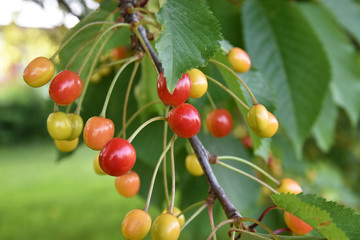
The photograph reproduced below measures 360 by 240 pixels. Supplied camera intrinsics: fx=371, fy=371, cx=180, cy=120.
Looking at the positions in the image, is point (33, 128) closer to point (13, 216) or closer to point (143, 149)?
point (13, 216)

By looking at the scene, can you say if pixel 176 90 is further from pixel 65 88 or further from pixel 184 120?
pixel 65 88

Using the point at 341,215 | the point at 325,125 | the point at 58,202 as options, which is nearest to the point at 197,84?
the point at 341,215

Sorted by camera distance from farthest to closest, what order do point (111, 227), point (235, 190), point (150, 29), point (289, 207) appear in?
point (111, 227)
point (235, 190)
point (150, 29)
point (289, 207)

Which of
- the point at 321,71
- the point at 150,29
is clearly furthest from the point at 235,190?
the point at 150,29

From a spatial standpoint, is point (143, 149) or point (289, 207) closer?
point (289, 207)

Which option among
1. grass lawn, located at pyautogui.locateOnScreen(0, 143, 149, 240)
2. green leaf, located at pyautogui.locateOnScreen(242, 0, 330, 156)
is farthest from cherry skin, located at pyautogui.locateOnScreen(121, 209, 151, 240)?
grass lawn, located at pyautogui.locateOnScreen(0, 143, 149, 240)

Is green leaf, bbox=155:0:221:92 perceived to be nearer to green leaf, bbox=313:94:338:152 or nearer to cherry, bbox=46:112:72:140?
cherry, bbox=46:112:72:140

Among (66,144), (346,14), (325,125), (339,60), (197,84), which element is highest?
(197,84)
